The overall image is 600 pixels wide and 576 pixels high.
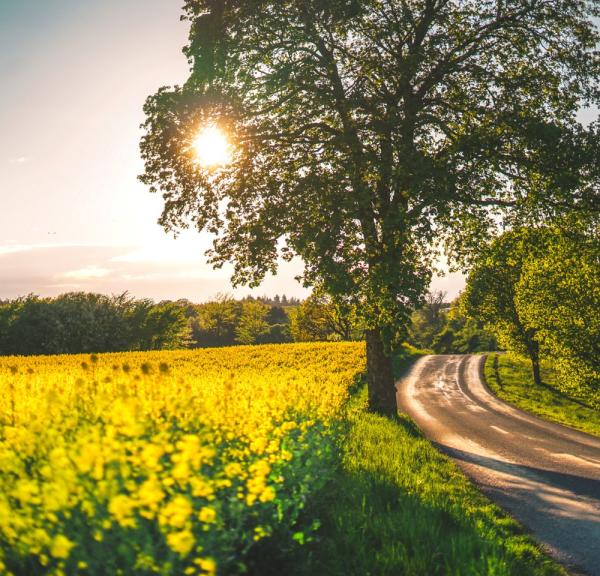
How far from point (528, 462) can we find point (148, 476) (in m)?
13.1

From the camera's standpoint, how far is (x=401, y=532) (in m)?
5.72

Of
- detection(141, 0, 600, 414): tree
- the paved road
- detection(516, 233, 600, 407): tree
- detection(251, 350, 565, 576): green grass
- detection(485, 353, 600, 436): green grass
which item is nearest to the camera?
detection(251, 350, 565, 576): green grass

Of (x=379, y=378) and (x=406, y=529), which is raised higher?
(x=379, y=378)

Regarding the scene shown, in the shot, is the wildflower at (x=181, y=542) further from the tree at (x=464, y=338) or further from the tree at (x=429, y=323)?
the tree at (x=429, y=323)

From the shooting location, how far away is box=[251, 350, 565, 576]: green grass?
4.96 m

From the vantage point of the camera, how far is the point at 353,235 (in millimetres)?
14930

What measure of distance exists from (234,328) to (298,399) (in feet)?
323

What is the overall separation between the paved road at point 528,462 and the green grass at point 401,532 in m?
0.66

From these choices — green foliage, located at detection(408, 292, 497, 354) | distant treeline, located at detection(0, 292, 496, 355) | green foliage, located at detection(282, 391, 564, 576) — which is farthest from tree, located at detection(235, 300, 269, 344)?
green foliage, located at detection(282, 391, 564, 576)

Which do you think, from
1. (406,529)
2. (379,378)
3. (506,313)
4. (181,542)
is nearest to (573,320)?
(506,313)

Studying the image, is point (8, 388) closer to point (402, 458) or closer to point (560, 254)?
point (402, 458)

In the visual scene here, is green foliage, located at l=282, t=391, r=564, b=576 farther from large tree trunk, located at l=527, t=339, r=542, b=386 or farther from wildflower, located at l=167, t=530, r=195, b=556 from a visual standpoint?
large tree trunk, located at l=527, t=339, r=542, b=386

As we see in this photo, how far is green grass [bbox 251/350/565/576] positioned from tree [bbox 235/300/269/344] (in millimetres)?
88480

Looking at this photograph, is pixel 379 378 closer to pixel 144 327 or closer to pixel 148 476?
pixel 148 476
